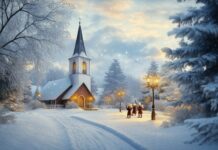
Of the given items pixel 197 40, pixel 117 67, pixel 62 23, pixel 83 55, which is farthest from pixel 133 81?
pixel 197 40

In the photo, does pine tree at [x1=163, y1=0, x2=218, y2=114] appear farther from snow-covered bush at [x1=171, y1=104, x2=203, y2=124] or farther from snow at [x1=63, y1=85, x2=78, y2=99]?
snow at [x1=63, y1=85, x2=78, y2=99]

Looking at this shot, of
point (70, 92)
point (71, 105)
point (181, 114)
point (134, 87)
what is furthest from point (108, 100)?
point (134, 87)

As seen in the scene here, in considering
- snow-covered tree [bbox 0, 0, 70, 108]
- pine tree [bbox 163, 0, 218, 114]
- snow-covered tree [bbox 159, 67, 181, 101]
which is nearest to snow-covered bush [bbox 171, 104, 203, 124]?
snow-covered tree [bbox 159, 67, 181, 101]

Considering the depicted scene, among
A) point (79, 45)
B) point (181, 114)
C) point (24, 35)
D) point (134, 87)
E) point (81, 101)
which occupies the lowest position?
point (81, 101)

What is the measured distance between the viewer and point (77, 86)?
178 feet

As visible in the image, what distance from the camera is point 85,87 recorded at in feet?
182

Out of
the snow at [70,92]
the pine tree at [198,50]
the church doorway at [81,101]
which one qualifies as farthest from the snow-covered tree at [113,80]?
the pine tree at [198,50]

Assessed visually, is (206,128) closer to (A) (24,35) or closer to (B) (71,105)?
(A) (24,35)

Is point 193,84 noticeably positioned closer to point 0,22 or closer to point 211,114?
point 211,114

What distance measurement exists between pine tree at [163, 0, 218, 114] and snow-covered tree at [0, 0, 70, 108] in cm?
948

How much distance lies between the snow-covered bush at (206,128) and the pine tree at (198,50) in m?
0.90

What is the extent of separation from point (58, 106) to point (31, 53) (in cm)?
3624

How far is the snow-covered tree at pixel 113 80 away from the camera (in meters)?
69.2

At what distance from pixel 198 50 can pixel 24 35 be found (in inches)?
453
